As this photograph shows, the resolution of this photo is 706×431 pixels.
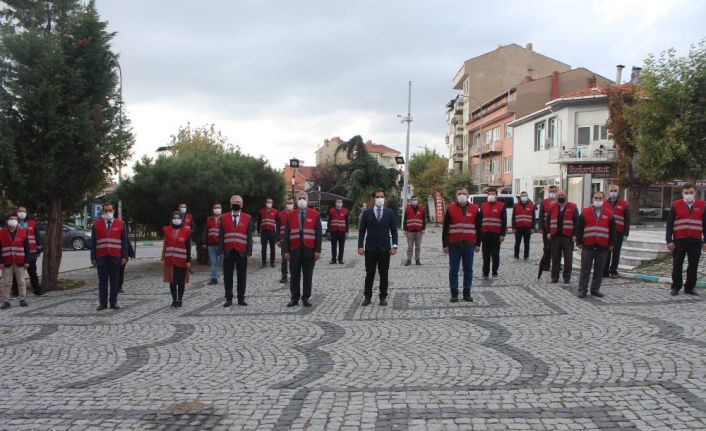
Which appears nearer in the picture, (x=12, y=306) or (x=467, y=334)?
(x=467, y=334)

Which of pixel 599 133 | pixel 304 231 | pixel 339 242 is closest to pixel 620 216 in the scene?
pixel 304 231

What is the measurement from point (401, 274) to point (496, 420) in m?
10.4

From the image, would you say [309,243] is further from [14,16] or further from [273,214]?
[14,16]

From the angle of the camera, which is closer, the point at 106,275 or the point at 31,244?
the point at 106,275

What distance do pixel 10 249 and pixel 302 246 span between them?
19.0 feet

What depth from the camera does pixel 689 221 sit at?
1098 cm

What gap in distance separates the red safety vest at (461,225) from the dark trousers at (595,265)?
6.81 feet

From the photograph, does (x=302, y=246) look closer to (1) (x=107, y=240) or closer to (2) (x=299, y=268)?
(2) (x=299, y=268)

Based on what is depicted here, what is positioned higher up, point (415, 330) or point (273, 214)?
point (273, 214)

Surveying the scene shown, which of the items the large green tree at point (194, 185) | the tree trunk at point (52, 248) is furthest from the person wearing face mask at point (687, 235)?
the tree trunk at point (52, 248)

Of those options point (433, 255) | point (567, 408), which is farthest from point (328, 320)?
point (433, 255)

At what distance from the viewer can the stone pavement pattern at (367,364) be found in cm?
501

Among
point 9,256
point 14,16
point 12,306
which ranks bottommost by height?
point 12,306

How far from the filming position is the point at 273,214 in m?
17.4
